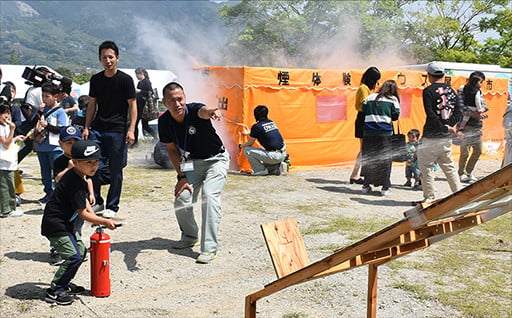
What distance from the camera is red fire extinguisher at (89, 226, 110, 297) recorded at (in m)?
4.36

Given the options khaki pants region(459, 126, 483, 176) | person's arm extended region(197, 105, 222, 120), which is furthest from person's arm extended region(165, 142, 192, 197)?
khaki pants region(459, 126, 483, 176)

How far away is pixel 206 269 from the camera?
5.12 meters

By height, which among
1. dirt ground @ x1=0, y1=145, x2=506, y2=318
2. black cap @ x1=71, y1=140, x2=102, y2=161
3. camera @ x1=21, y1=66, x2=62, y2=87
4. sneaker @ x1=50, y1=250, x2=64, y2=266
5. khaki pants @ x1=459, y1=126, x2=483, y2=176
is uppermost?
camera @ x1=21, y1=66, x2=62, y2=87

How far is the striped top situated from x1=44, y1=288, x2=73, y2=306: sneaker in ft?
18.4

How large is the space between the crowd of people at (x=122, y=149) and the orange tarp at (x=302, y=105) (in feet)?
3.99

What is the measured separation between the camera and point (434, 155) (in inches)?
296

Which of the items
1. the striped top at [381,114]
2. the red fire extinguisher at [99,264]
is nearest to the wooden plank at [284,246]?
the red fire extinguisher at [99,264]

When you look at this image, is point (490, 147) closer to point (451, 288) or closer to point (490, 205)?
point (451, 288)

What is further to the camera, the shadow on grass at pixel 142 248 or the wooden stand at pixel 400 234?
the shadow on grass at pixel 142 248

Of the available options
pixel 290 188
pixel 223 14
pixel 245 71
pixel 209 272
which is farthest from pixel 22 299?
pixel 223 14

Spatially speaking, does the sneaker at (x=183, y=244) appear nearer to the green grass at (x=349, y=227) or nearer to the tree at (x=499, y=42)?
the green grass at (x=349, y=227)

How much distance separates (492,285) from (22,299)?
148 inches

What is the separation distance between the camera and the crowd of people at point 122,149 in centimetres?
432

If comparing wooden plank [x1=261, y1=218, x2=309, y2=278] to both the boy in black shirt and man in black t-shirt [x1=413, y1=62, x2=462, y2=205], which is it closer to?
the boy in black shirt
